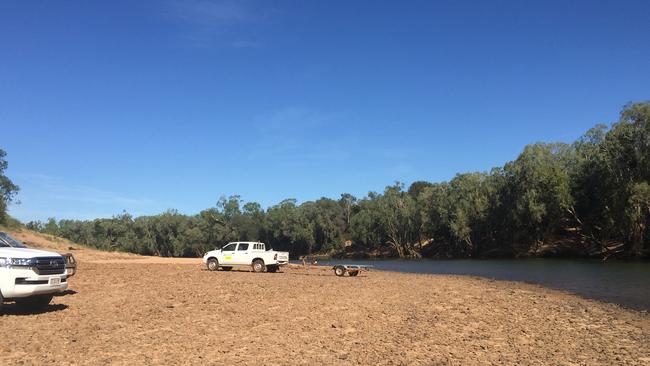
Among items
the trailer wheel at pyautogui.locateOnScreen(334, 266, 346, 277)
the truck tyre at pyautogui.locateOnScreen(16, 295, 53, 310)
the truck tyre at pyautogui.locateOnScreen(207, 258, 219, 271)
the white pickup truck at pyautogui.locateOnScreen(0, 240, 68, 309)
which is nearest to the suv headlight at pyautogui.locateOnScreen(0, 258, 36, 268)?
the white pickup truck at pyautogui.locateOnScreen(0, 240, 68, 309)

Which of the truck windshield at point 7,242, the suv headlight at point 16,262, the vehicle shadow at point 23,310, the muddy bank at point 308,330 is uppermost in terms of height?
the truck windshield at point 7,242

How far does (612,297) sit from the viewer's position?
65.8 ft

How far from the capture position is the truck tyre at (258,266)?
1170 inches

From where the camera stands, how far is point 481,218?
262 ft

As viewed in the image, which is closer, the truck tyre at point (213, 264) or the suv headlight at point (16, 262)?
the suv headlight at point (16, 262)

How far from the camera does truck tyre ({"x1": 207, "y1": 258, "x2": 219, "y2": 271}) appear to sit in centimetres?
3077

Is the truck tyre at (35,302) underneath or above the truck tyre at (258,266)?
underneath

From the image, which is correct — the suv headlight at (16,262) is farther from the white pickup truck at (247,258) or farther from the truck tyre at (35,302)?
the white pickup truck at (247,258)

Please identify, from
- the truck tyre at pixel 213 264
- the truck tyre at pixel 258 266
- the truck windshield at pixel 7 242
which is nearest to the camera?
the truck windshield at pixel 7 242

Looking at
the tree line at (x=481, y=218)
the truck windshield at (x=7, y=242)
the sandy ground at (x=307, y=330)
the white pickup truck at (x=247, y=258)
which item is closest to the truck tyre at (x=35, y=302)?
the sandy ground at (x=307, y=330)

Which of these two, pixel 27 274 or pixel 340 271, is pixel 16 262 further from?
pixel 340 271

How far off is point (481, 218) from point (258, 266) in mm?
57899

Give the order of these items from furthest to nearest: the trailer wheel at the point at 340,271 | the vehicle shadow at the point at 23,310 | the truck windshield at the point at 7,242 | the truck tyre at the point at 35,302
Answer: the trailer wheel at the point at 340,271
the truck tyre at the point at 35,302
the truck windshield at the point at 7,242
the vehicle shadow at the point at 23,310

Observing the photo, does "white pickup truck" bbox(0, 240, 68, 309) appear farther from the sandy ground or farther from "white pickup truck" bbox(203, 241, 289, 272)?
"white pickup truck" bbox(203, 241, 289, 272)
